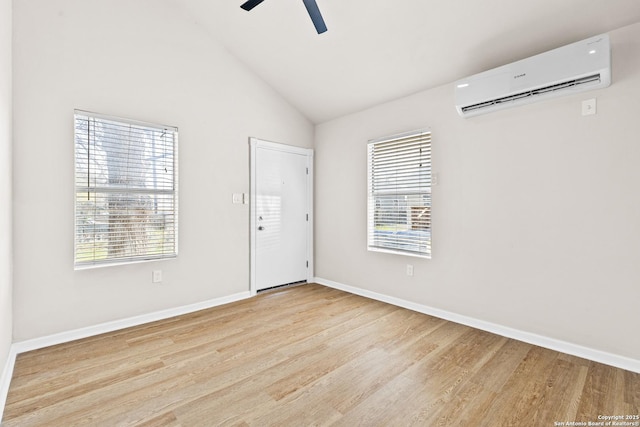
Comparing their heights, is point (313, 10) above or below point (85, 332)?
above

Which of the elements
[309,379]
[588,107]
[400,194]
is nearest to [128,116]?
[309,379]

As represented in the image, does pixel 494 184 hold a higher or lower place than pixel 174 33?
lower

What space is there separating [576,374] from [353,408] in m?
1.67

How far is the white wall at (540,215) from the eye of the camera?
7.45 ft

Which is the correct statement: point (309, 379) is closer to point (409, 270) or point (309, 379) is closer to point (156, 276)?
point (409, 270)

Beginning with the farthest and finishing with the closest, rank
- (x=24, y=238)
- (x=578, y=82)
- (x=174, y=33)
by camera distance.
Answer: (x=174, y=33) → (x=24, y=238) → (x=578, y=82)

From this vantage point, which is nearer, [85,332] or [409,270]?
[85,332]

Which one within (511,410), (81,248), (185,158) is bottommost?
(511,410)

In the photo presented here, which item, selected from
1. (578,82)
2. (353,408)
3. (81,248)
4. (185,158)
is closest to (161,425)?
(353,408)

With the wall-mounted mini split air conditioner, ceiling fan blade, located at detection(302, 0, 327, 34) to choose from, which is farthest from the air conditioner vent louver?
ceiling fan blade, located at detection(302, 0, 327, 34)

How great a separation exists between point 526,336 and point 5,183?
169 inches

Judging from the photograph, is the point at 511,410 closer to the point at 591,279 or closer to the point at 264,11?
the point at 591,279

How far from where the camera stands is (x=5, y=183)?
2.16 meters

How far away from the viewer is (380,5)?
2.68 metres
